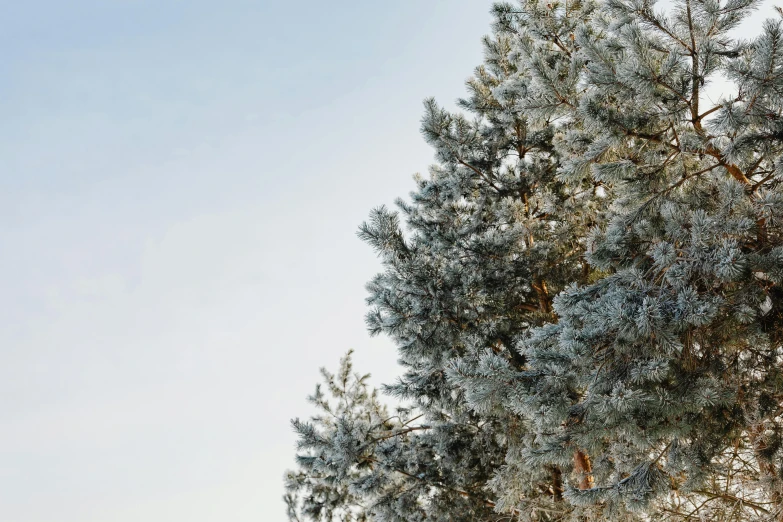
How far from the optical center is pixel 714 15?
3.69 metres

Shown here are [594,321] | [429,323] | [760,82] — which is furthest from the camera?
[429,323]

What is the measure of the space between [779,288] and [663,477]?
5.30 ft

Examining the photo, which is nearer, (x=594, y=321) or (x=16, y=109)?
(x=594, y=321)

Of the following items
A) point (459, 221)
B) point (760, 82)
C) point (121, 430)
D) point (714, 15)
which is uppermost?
point (121, 430)

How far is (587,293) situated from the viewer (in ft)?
13.8

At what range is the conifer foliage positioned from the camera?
360 centimetres

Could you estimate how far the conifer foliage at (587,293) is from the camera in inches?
142

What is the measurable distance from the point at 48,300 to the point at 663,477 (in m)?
53.1

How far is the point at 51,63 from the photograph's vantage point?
1485 inches

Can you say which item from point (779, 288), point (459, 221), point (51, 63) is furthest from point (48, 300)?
point (779, 288)

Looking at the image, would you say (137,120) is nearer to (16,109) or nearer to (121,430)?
(16,109)

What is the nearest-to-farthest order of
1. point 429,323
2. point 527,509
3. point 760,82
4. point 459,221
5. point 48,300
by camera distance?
1. point 760,82
2. point 429,323
3. point 527,509
4. point 459,221
5. point 48,300

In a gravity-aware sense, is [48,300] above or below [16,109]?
below

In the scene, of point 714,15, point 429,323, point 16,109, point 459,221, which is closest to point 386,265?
point 429,323
